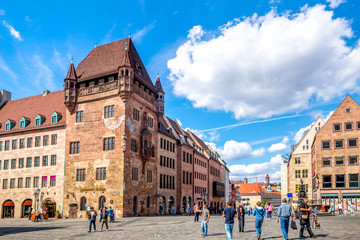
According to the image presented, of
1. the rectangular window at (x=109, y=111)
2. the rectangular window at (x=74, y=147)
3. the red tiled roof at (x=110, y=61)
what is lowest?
the rectangular window at (x=74, y=147)

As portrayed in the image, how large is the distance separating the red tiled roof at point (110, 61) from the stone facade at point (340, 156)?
96.1ft

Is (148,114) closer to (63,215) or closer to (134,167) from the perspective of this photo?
(134,167)

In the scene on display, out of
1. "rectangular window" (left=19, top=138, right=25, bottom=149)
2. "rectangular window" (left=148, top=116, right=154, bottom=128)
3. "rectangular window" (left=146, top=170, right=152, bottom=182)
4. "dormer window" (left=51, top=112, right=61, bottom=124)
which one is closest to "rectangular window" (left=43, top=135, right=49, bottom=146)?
"dormer window" (left=51, top=112, right=61, bottom=124)

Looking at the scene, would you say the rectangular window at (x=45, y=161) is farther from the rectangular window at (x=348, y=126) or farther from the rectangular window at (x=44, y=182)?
the rectangular window at (x=348, y=126)

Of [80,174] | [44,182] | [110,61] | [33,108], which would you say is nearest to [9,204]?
[44,182]

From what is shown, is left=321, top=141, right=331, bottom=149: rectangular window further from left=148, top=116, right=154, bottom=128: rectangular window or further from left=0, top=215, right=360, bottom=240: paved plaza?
left=0, top=215, right=360, bottom=240: paved plaza

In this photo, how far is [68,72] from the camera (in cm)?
5234

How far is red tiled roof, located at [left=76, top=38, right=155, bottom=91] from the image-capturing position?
5091cm

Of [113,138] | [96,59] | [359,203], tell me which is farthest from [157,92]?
[359,203]

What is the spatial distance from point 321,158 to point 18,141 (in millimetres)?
47650

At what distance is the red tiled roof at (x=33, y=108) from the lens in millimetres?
56875

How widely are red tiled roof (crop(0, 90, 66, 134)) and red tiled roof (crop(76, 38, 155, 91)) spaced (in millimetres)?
7070

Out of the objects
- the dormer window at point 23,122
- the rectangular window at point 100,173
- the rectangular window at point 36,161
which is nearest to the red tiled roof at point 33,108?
the dormer window at point 23,122

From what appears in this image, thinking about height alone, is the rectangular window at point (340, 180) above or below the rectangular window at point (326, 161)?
below
